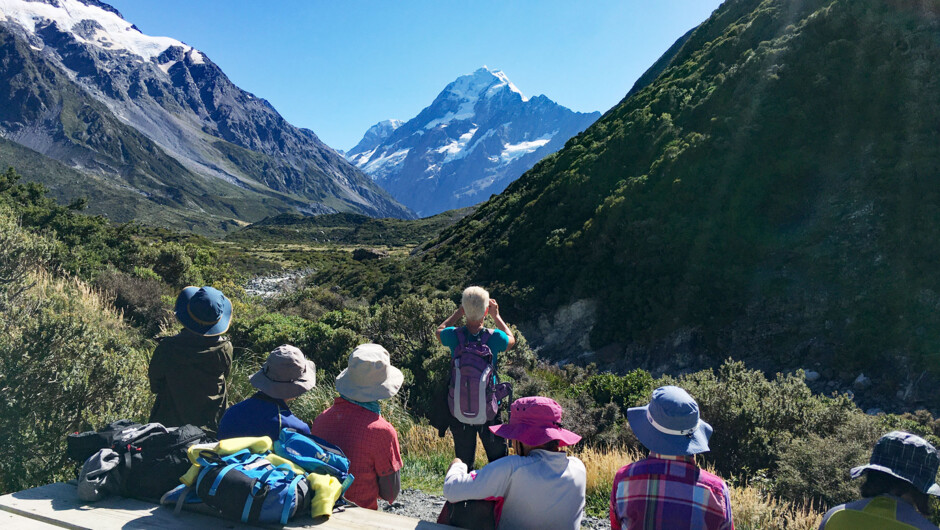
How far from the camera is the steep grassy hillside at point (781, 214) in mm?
12234

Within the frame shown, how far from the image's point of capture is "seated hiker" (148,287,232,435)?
149 inches

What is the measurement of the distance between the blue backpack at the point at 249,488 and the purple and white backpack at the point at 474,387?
164cm

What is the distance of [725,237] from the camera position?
1526 centimetres

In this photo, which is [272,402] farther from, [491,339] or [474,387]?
[491,339]

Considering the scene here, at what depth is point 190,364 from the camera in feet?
12.5

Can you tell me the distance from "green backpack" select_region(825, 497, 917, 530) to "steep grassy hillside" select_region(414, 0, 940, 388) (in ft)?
37.3

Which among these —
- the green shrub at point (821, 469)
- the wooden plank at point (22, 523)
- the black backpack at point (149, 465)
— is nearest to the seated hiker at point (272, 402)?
the black backpack at point (149, 465)

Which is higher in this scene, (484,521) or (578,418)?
(484,521)

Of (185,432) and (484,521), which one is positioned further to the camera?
(185,432)

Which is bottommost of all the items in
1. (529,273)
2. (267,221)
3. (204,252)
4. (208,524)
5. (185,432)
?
(208,524)

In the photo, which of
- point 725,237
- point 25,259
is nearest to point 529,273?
point 725,237

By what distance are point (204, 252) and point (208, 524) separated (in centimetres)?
1720

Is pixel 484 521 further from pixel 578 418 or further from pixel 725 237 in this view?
pixel 725 237

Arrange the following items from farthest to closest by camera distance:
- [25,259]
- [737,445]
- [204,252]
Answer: [204,252]
[25,259]
[737,445]
